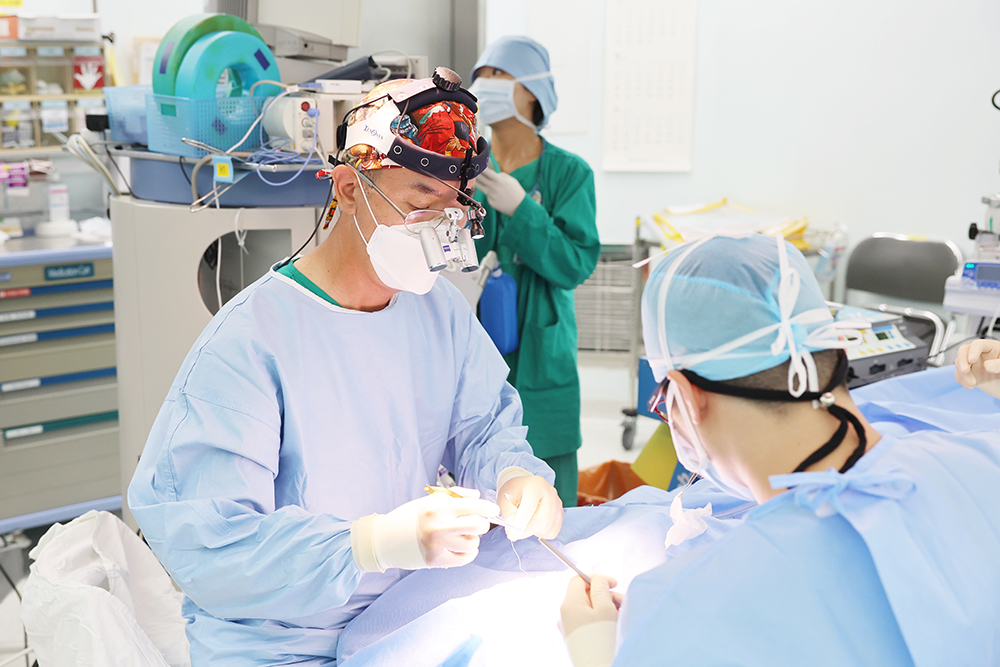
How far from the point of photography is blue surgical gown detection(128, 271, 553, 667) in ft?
3.91

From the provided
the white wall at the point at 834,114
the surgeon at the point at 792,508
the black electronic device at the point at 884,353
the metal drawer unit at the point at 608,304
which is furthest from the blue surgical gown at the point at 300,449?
the metal drawer unit at the point at 608,304

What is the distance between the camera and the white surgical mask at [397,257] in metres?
1.43

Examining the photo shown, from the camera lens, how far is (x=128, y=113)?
84.7 inches

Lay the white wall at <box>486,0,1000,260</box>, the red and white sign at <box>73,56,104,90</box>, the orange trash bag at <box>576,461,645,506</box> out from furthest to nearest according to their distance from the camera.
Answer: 1. the white wall at <box>486,0,1000,260</box>
2. the red and white sign at <box>73,56,104,90</box>
3. the orange trash bag at <box>576,461,645,506</box>

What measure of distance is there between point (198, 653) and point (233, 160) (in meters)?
1.07

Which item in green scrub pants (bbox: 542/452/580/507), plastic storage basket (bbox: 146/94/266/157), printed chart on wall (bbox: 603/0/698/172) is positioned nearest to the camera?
plastic storage basket (bbox: 146/94/266/157)

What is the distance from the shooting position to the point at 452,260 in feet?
4.75

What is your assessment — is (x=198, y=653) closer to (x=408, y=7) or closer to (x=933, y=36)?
(x=408, y=7)

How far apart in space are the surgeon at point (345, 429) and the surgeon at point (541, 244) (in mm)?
829

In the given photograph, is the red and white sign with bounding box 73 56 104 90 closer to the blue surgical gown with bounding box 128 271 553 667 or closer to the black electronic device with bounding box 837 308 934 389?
the blue surgical gown with bounding box 128 271 553 667

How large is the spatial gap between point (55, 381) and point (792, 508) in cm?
280

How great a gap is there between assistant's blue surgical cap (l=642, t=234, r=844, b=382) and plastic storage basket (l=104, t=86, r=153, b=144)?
1.63 m

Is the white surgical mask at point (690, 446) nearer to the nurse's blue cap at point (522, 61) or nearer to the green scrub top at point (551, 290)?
the green scrub top at point (551, 290)

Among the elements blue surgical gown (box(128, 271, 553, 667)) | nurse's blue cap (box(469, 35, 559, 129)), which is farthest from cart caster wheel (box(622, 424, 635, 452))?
blue surgical gown (box(128, 271, 553, 667))
